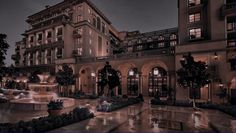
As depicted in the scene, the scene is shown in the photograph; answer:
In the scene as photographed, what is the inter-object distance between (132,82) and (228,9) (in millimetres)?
22172

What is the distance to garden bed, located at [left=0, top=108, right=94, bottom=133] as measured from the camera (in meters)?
8.17

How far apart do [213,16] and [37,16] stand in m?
53.8

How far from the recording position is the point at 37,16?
55.0m

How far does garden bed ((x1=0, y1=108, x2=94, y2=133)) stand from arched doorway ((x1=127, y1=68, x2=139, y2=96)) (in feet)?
73.8

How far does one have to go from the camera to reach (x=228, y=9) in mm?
22312

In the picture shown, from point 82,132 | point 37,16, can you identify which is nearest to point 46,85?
point 82,132

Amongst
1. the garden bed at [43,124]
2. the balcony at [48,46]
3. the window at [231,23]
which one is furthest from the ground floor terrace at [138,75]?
the garden bed at [43,124]

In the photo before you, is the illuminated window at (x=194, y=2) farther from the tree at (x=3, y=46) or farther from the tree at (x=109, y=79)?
the tree at (x=3, y=46)

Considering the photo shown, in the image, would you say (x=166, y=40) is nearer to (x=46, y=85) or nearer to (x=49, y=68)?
(x=49, y=68)

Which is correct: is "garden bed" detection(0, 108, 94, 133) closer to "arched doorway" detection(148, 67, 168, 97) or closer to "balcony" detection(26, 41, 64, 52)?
"arched doorway" detection(148, 67, 168, 97)

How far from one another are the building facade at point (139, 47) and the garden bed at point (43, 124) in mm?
16633

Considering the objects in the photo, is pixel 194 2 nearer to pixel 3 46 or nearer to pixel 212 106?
pixel 212 106

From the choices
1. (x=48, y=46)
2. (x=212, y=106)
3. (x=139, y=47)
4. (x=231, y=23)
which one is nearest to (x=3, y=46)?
(x=212, y=106)

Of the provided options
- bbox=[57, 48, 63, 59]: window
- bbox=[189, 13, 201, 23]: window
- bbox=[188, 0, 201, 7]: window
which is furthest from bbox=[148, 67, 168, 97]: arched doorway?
bbox=[57, 48, 63, 59]: window
